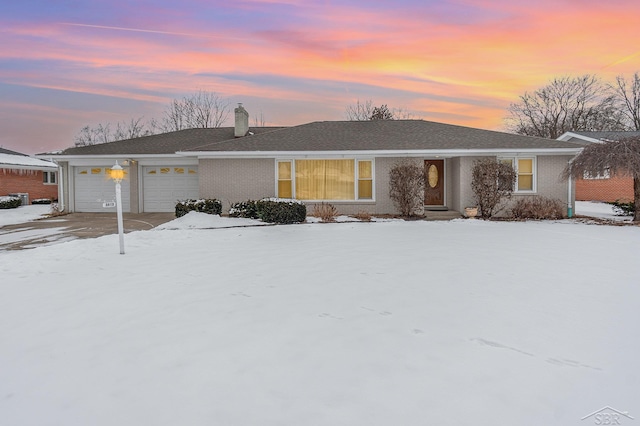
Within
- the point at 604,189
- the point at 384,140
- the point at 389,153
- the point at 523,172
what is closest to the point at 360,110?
the point at 604,189

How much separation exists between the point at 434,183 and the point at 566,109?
109 ft

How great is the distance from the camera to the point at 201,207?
1531 centimetres

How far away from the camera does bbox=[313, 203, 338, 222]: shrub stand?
49.3 ft

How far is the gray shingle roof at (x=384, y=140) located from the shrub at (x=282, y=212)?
2797 mm

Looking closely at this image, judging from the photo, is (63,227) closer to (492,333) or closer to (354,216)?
(354,216)

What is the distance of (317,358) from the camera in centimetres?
382

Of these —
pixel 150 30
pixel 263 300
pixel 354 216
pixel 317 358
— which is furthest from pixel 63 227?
pixel 317 358

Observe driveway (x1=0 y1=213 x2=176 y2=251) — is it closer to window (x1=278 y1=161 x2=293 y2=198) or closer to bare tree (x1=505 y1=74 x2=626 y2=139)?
window (x1=278 y1=161 x2=293 y2=198)

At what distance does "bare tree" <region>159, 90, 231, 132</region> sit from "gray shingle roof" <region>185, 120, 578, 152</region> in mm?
25894

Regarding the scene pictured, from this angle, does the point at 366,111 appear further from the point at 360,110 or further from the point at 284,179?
the point at 284,179

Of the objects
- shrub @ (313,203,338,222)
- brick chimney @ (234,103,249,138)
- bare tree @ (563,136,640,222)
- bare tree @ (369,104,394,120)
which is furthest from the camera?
bare tree @ (369,104,394,120)

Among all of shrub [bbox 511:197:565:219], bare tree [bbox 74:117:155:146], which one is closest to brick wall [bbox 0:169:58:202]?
bare tree [bbox 74:117:155:146]

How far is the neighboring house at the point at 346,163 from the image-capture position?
635 inches

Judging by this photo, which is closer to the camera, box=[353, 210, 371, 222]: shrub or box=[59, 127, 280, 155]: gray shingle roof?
box=[353, 210, 371, 222]: shrub
